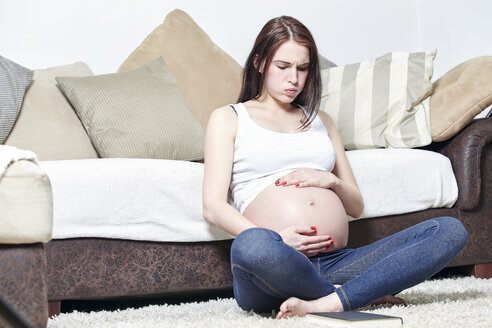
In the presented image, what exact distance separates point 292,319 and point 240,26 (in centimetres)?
210

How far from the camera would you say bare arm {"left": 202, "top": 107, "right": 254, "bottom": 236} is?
1.61 metres

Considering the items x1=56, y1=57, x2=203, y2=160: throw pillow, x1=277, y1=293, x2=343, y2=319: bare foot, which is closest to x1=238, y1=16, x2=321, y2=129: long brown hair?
x1=56, y1=57, x2=203, y2=160: throw pillow

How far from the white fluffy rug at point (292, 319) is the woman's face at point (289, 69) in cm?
67

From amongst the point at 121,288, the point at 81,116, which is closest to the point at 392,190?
the point at 121,288

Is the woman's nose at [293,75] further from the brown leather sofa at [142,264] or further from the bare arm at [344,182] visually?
the brown leather sofa at [142,264]

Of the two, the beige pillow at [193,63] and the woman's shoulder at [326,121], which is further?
the beige pillow at [193,63]

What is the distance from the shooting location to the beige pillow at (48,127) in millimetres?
2176

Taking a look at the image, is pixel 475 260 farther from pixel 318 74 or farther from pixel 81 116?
pixel 81 116

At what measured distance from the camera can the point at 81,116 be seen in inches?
89.4

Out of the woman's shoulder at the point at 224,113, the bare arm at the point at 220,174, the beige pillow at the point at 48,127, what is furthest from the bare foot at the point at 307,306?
the beige pillow at the point at 48,127

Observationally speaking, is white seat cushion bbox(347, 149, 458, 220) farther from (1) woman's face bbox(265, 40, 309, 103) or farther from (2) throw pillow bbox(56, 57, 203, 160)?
(2) throw pillow bbox(56, 57, 203, 160)

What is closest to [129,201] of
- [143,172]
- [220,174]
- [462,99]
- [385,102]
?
[143,172]

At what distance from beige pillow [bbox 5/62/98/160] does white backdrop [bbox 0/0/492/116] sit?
0.47 m

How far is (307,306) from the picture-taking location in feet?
4.60
